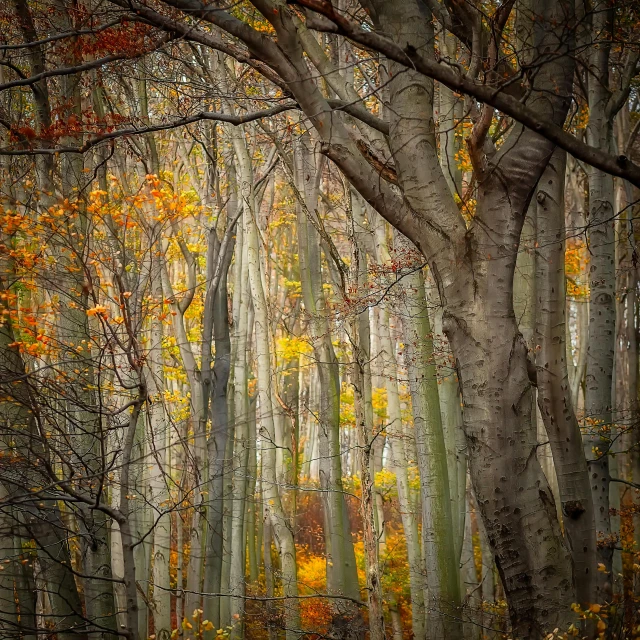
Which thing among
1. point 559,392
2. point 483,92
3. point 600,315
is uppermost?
point 483,92

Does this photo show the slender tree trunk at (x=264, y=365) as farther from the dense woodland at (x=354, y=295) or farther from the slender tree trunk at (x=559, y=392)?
the slender tree trunk at (x=559, y=392)

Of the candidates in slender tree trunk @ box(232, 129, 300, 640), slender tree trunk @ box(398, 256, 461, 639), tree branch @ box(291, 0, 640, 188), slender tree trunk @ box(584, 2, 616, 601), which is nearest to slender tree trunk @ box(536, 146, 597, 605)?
tree branch @ box(291, 0, 640, 188)

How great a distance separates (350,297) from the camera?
9188 millimetres

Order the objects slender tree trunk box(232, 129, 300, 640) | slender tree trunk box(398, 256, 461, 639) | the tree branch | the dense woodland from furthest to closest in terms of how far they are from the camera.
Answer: slender tree trunk box(232, 129, 300, 640) → slender tree trunk box(398, 256, 461, 639) → the dense woodland → the tree branch

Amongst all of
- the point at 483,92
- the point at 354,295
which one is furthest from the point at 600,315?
the point at 483,92

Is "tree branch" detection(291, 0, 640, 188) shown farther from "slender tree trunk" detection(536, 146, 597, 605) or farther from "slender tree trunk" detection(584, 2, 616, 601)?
"slender tree trunk" detection(584, 2, 616, 601)

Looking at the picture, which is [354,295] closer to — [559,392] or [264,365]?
[264,365]

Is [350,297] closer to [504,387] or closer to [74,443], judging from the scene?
[74,443]

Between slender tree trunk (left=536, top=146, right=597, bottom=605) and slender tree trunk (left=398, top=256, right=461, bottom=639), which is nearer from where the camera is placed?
slender tree trunk (left=536, top=146, right=597, bottom=605)

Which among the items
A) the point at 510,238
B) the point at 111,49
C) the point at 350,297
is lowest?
the point at 510,238

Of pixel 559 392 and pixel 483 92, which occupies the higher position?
pixel 483 92

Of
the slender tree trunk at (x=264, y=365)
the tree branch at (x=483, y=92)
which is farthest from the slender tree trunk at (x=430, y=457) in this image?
the tree branch at (x=483, y=92)

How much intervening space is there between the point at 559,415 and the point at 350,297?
381cm

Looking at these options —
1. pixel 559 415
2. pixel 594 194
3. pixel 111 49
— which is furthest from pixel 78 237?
pixel 594 194
